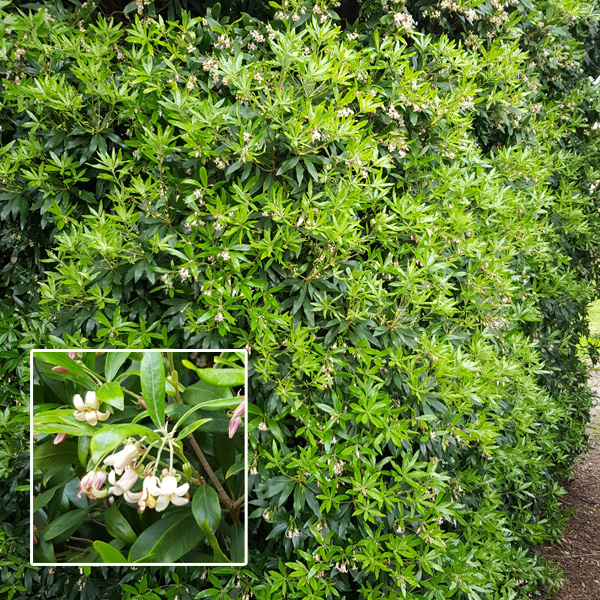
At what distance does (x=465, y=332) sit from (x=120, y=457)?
1885 millimetres

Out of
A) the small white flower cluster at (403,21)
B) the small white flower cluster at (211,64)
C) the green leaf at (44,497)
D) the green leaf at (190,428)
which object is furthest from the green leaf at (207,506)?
the small white flower cluster at (403,21)

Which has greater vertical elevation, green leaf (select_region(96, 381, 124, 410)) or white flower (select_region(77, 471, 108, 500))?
green leaf (select_region(96, 381, 124, 410))

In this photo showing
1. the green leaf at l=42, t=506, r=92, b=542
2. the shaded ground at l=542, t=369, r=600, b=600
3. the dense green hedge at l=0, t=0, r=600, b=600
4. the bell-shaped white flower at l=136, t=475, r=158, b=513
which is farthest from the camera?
the shaded ground at l=542, t=369, r=600, b=600

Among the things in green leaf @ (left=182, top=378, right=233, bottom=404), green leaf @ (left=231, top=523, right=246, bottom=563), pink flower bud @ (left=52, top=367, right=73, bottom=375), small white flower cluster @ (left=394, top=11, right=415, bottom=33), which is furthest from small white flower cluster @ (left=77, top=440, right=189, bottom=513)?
small white flower cluster @ (left=394, top=11, right=415, bottom=33)

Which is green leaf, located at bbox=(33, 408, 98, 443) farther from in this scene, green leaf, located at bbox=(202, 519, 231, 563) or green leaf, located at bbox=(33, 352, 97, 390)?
green leaf, located at bbox=(202, 519, 231, 563)

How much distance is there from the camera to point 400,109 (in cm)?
277

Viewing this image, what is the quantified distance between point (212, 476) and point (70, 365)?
62 cm

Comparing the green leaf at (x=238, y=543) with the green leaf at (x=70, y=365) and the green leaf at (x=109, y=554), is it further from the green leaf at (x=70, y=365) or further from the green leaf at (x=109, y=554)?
the green leaf at (x=70, y=365)

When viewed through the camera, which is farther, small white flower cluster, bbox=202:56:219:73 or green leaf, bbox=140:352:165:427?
small white flower cluster, bbox=202:56:219:73

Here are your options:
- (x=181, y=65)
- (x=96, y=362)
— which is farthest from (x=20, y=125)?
(x=96, y=362)

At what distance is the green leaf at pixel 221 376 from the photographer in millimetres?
1892

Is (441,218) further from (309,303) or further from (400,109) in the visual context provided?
(309,303)

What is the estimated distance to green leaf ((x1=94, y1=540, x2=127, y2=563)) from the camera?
78.9 inches

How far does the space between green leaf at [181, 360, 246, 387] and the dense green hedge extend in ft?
1.05
